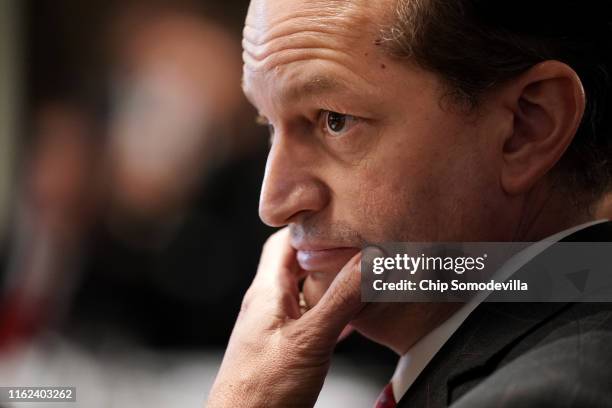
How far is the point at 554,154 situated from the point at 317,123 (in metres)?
0.31

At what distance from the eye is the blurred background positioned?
1067 millimetres

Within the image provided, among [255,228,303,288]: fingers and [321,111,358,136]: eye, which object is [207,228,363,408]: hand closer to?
[255,228,303,288]: fingers

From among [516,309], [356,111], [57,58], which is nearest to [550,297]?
[516,309]

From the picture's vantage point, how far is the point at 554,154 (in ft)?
3.59

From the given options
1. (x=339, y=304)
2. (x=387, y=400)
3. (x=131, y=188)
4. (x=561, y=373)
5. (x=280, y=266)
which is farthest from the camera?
(x=131, y=188)

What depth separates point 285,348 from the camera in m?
1.13

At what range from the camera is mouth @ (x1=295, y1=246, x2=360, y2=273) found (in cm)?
112

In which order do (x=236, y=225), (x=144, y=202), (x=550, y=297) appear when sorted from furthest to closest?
1. (x=144, y=202)
2. (x=236, y=225)
3. (x=550, y=297)

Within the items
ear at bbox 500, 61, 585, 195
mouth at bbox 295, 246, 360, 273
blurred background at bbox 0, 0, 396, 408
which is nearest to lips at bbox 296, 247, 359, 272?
mouth at bbox 295, 246, 360, 273

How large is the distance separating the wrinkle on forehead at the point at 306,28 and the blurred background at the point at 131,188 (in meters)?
1.06

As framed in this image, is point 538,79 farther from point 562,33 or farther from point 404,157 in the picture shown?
point 404,157

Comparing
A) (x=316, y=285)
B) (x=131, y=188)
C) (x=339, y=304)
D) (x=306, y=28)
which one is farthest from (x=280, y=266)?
(x=131, y=188)

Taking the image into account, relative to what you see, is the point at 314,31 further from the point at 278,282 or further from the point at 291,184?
the point at 278,282

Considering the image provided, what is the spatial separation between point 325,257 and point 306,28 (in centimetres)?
31
